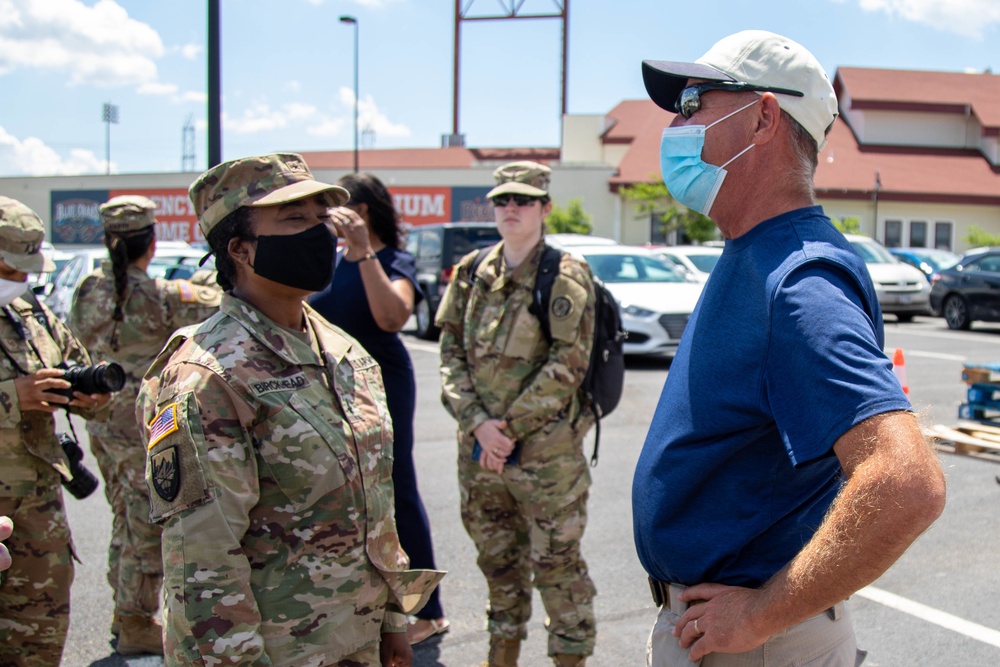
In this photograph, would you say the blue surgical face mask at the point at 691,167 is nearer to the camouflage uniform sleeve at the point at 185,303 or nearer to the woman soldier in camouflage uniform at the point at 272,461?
the woman soldier in camouflage uniform at the point at 272,461

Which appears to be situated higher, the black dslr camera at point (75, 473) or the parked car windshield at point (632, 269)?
the parked car windshield at point (632, 269)

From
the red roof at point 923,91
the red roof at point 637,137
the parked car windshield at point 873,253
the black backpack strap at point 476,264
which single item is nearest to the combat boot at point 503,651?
the black backpack strap at point 476,264

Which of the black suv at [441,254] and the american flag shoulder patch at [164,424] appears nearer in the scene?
the american flag shoulder patch at [164,424]

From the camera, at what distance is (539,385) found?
3562 mm

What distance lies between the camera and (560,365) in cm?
358

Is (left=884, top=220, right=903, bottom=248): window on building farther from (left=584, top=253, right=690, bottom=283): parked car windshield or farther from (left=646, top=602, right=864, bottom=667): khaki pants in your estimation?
(left=646, top=602, right=864, bottom=667): khaki pants

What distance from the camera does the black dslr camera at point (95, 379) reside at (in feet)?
10.6

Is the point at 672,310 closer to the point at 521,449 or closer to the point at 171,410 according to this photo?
the point at 521,449

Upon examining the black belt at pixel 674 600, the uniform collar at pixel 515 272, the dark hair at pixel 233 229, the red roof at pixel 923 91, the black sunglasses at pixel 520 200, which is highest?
the red roof at pixel 923 91

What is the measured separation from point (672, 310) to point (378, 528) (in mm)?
10248

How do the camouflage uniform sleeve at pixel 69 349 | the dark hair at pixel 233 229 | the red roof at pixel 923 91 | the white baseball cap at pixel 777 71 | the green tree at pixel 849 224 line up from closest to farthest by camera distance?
1. the white baseball cap at pixel 777 71
2. the dark hair at pixel 233 229
3. the camouflage uniform sleeve at pixel 69 349
4. the green tree at pixel 849 224
5. the red roof at pixel 923 91

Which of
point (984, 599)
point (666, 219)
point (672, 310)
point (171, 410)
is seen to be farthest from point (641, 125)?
point (171, 410)

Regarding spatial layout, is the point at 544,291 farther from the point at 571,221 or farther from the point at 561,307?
the point at 571,221

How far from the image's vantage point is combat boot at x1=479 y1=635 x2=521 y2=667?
145 inches
